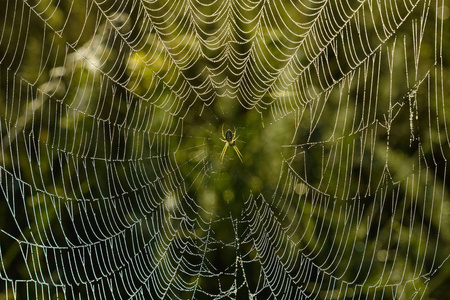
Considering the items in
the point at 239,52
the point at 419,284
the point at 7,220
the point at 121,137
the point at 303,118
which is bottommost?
the point at 7,220

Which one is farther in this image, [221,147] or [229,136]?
[221,147]

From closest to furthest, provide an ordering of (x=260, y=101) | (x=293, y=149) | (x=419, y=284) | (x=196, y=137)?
1. (x=419, y=284)
2. (x=293, y=149)
3. (x=260, y=101)
4. (x=196, y=137)

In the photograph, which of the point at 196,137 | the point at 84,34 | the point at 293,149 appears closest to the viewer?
the point at 84,34

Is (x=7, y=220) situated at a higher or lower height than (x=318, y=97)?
lower

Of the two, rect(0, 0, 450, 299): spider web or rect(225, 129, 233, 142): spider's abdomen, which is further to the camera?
rect(225, 129, 233, 142): spider's abdomen

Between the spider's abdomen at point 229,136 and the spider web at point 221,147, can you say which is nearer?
the spider web at point 221,147

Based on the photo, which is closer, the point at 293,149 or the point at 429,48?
the point at 429,48

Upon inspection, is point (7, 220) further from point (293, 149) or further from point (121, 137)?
point (293, 149)

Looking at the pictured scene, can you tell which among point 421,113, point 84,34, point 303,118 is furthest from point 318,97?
point 84,34
